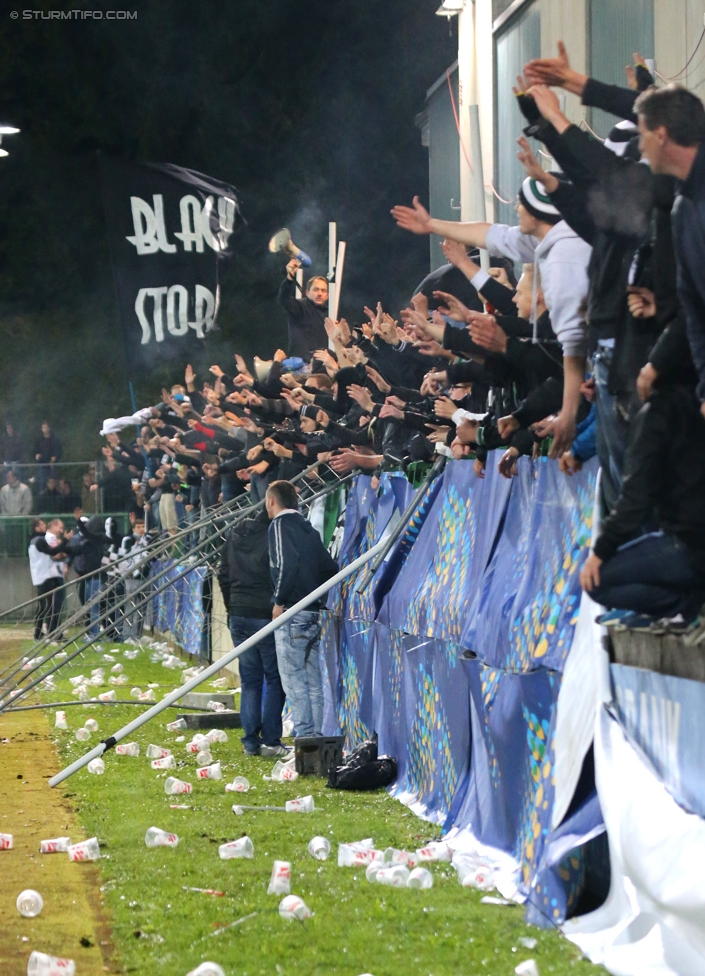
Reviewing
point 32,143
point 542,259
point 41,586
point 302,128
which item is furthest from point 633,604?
point 32,143

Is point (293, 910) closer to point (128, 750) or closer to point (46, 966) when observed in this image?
point (46, 966)

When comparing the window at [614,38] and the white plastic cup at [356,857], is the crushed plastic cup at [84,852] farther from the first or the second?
the window at [614,38]

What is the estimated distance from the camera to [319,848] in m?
8.21

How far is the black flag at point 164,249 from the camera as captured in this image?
72.6 feet

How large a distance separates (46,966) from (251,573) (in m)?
7.53

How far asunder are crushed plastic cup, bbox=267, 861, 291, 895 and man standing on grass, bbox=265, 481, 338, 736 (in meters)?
4.80

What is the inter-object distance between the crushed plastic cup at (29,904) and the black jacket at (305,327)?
10494 millimetres

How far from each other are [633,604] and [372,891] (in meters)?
2.38

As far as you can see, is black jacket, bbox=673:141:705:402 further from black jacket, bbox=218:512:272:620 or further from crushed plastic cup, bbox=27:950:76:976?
black jacket, bbox=218:512:272:620

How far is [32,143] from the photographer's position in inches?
1607

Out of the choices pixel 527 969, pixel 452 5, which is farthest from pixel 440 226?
pixel 452 5

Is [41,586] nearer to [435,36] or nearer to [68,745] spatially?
[435,36]

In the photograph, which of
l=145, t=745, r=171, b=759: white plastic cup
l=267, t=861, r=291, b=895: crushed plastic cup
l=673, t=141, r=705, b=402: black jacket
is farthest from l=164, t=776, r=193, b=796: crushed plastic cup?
l=673, t=141, r=705, b=402: black jacket

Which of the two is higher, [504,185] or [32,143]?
[32,143]
